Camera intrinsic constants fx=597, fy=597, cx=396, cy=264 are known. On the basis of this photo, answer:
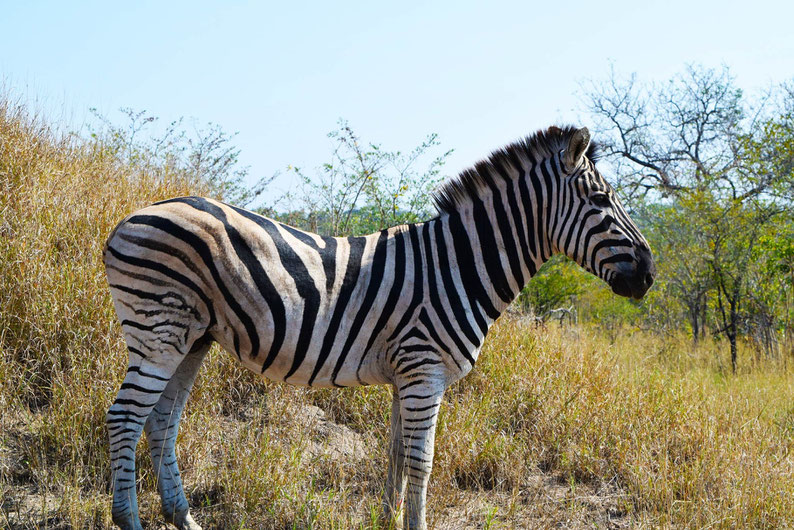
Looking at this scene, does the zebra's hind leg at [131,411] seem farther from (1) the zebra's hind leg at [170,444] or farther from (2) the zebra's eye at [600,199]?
(2) the zebra's eye at [600,199]

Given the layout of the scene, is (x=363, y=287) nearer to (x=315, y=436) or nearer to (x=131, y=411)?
(x=131, y=411)

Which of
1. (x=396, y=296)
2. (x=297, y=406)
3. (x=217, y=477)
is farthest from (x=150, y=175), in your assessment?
(x=396, y=296)

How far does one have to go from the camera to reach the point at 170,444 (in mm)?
3723

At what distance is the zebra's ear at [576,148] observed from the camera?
3684 mm

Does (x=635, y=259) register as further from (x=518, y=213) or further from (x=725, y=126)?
(x=725, y=126)

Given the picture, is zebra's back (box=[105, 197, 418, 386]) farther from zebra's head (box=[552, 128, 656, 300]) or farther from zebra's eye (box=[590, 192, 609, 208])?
zebra's eye (box=[590, 192, 609, 208])

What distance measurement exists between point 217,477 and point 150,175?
4.23 meters

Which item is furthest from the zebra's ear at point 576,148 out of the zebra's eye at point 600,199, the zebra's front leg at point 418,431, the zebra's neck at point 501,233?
the zebra's front leg at point 418,431

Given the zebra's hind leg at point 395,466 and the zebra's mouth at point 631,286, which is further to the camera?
the zebra's hind leg at point 395,466

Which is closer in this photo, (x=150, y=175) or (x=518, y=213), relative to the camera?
(x=518, y=213)

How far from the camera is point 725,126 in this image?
19766 mm

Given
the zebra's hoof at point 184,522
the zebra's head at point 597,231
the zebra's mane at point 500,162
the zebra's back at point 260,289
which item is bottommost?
the zebra's hoof at point 184,522

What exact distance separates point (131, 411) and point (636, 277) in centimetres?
298

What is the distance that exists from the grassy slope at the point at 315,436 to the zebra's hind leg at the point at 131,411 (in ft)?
1.65
